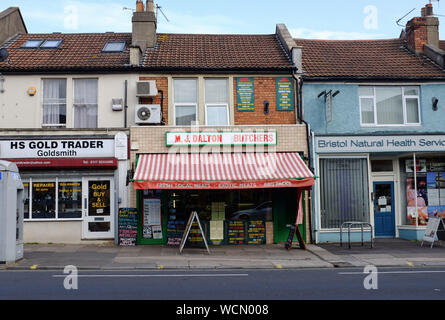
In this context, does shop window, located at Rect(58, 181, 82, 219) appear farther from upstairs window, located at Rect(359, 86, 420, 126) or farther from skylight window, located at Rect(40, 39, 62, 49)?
upstairs window, located at Rect(359, 86, 420, 126)

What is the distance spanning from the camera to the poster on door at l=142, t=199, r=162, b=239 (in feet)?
51.9

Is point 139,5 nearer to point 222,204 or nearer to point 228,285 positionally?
point 222,204

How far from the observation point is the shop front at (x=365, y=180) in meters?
16.4

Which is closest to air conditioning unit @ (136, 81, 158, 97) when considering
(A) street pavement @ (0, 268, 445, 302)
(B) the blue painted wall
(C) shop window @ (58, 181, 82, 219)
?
(C) shop window @ (58, 181, 82, 219)

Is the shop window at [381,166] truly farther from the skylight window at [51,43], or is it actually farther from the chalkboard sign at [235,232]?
the skylight window at [51,43]

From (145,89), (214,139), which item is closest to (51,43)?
(145,89)

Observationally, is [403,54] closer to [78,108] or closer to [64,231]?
[78,108]

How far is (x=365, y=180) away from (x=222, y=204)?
5.54 m

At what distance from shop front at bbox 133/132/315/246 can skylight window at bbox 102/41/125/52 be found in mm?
4882

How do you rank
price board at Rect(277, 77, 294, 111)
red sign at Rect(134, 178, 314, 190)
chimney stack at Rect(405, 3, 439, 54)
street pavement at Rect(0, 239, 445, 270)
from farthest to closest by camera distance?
chimney stack at Rect(405, 3, 439, 54)
price board at Rect(277, 77, 294, 111)
red sign at Rect(134, 178, 314, 190)
street pavement at Rect(0, 239, 445, 270)

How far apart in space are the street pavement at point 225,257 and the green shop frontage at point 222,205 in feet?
2.22

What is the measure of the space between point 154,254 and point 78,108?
21.5ft

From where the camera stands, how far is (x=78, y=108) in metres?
16.5
